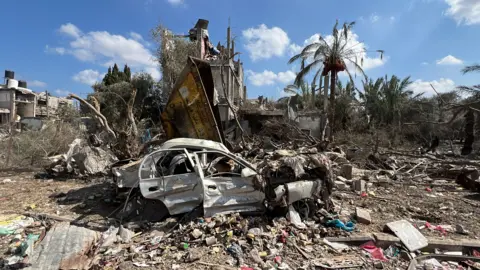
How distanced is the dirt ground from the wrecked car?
84cm

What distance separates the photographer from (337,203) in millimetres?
6613

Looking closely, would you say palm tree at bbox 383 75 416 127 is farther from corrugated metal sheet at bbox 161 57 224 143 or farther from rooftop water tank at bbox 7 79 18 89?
rooftop water tank at bbox 7 79 18 89

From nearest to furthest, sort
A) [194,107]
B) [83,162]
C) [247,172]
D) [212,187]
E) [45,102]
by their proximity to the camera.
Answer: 1. [212,187]
2. [247,172]
3. [194,107]
4. [83,162]
5. [45,102]

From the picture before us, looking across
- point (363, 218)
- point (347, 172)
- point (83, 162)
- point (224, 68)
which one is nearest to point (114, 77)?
point (224, 68)

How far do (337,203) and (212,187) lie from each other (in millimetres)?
3214

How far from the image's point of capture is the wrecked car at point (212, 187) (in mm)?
5074

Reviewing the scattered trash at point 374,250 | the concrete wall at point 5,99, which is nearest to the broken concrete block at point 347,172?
the scattered trash at point 374,250

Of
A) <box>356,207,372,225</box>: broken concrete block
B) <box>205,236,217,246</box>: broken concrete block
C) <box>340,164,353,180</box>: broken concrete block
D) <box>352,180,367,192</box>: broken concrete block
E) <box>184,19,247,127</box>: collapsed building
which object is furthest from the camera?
<box>184,19,247,127</box>: collapsed building

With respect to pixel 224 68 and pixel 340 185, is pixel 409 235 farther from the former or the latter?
pixel 224 68

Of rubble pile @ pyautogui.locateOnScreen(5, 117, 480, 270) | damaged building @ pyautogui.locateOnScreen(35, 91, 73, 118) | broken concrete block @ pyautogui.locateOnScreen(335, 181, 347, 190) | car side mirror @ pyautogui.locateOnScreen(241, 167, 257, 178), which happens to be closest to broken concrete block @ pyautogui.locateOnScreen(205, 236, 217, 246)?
rubble pile @ pyautogui.locateOnScreen(5, 117, 480, 270)

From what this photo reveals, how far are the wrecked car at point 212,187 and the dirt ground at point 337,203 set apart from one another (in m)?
0.84

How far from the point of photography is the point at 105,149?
10.3m

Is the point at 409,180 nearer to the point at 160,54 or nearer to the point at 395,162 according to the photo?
the point at 395,162

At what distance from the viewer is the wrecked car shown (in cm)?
Answer: 507
